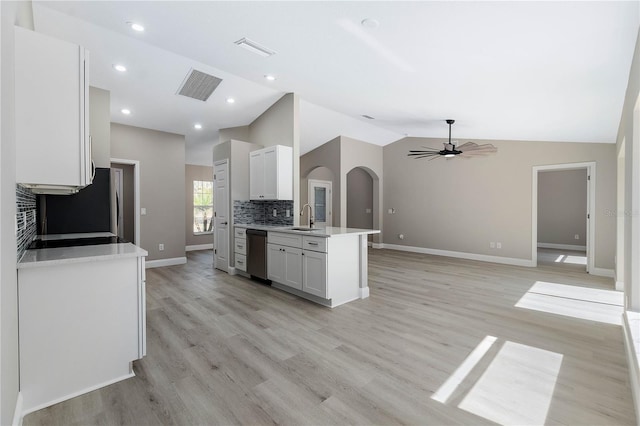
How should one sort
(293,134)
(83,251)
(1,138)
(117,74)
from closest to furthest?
(1,138), (83,251), (117,74), (293,134)

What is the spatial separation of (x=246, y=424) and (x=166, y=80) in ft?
13.9

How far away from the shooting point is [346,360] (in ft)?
8.01

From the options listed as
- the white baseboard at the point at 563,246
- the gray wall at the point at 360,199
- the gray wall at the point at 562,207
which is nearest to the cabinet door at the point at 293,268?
the gray wall at the point at 360,199

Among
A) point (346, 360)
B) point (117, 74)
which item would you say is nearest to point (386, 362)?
point (346, 360)

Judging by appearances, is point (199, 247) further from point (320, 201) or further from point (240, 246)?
point (240, 246)

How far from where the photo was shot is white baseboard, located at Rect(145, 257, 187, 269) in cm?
594

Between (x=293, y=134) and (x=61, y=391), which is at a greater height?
(x=293, y=134)

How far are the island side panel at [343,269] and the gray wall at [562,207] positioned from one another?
752 centimetres

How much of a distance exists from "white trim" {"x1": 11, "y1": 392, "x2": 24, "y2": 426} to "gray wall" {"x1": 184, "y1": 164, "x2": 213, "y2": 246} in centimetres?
672

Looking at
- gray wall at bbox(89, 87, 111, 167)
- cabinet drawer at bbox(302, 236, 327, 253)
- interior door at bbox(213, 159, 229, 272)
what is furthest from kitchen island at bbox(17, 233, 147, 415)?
interior door at bbox(213, 159, 229, 272)

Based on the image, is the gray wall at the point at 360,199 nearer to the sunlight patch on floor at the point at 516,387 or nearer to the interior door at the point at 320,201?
the interior door at the point at 320,201

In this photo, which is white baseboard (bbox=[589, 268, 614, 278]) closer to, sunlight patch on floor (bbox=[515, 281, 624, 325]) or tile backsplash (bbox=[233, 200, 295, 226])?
sunlight patch on floor (bbox=[515, 281, 624, 325])

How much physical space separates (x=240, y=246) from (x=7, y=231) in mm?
3785

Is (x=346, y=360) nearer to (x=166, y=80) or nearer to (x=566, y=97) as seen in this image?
(x=566, y=97)
